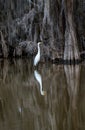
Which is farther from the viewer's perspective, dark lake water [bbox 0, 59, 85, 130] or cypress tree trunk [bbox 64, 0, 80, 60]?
cypress tree trunk [bbox 64, 0, 80, 60]

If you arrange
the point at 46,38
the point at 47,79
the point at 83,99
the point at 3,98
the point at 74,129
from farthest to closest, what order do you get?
the point at 46,38
the point at 47,79
the point at 3,98
the point at 83,99
the point at 74,129

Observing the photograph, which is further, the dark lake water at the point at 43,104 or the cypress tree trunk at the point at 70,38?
the cypress tree trunk at the point at 70,38

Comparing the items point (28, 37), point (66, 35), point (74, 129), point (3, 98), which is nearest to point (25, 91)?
point (3, 98)

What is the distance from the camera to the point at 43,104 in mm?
6250

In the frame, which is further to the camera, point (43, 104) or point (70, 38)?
point (70, 38)

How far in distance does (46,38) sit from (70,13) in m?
2.31

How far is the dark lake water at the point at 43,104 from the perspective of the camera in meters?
4.85

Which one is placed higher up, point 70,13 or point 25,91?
point 70,13

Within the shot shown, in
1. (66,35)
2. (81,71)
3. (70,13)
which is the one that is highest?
(70,13)

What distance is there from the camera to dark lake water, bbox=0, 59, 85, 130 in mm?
4848

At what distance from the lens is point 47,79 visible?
9477mm

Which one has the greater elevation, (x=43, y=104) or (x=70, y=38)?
(x=70, y=38)

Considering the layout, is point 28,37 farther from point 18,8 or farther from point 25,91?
point 25,91

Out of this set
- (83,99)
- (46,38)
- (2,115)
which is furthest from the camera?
(46,38)
